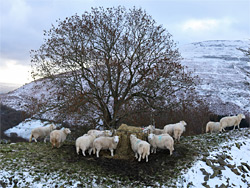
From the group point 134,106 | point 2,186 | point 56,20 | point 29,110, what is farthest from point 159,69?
point 2,186

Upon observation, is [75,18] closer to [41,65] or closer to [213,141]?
[41,65]

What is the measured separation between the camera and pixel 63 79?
1580 centimetres

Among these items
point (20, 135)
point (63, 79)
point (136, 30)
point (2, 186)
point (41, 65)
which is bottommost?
point (20, 135)

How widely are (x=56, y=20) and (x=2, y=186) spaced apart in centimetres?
1157

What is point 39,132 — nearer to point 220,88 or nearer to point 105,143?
point 105,143

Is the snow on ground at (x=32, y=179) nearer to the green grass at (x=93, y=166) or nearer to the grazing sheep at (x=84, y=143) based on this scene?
the green grass at (x=93, y=166)

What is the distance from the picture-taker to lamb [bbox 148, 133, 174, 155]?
10.4 meters

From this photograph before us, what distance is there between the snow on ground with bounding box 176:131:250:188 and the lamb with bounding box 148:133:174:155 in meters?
1.45

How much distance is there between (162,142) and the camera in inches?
418

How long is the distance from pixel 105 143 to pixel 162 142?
289cm

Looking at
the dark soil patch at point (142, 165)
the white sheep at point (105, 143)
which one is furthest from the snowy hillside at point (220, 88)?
the dark soil patch at point (142, 165)

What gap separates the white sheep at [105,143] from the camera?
34.5ft

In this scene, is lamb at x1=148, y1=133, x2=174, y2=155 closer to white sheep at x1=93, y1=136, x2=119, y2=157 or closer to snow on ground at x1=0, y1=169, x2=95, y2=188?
white sheep at x1=93, y1=136, x2=119, y2=157

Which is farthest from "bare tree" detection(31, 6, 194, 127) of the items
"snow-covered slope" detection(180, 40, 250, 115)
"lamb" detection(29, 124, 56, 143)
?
"snow-covered slope" detection(180, 40, 250, 115)
